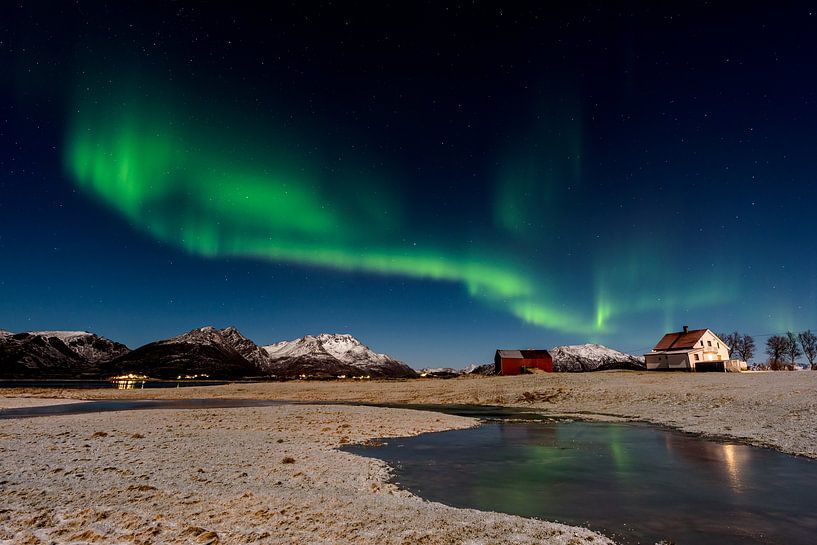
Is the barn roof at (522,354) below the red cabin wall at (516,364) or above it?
above

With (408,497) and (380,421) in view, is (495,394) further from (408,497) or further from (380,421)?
(408,497)

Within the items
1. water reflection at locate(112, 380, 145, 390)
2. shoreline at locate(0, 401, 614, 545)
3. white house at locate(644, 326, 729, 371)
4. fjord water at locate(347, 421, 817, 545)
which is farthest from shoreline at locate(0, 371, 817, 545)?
water reflection at locate(112, 380, 145, 390)

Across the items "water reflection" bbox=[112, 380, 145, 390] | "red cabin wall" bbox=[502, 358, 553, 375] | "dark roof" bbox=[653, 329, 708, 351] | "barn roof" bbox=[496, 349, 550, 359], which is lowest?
"water reflection" bbox=[112, 380, 145, 390]

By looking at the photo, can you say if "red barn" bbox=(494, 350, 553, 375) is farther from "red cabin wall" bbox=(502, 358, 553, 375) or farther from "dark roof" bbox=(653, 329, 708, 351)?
"dark roof" bbox=(653, 329, 708, 351)

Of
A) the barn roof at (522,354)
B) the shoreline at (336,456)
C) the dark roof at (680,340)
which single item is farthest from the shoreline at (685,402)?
the barn roof at (522,354)

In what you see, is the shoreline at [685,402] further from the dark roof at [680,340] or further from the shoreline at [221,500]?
the dark roof at [680,340]

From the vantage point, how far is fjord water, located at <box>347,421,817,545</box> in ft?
22.4

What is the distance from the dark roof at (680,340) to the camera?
81500 mm

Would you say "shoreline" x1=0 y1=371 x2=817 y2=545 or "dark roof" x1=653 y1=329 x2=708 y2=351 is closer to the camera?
"shoreline" x1=0 y1=371 x2=817 y2=545

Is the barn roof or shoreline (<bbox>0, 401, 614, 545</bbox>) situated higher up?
the barn roof

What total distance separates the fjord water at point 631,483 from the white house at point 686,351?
73.9 m

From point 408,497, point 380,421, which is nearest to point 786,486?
point 408,497

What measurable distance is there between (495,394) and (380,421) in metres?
24.0

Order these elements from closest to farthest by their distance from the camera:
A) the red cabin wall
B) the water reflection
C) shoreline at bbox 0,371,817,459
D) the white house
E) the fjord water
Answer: the fjord water < shoreline at bbox 0,371,817,459 < the white house < the water reflection < the red cabin wall
